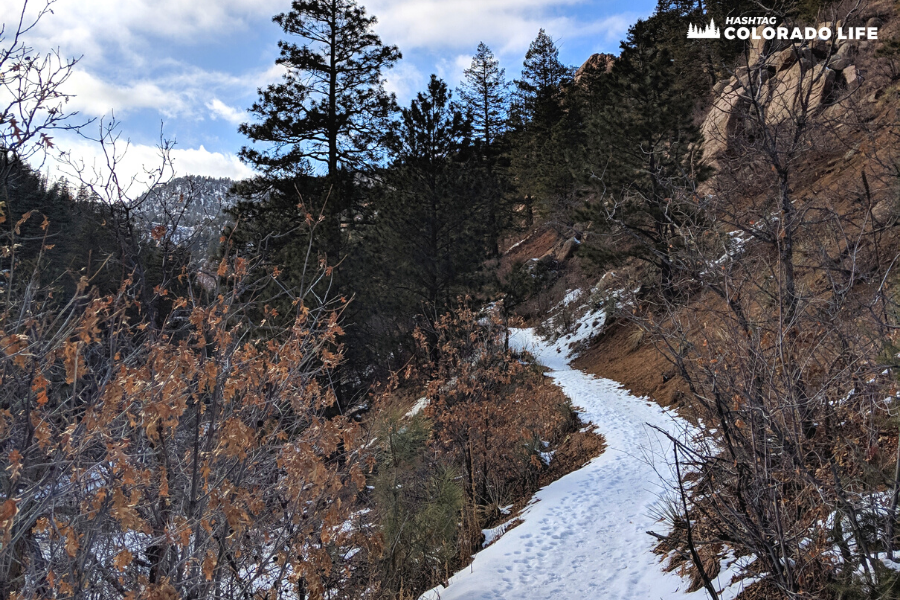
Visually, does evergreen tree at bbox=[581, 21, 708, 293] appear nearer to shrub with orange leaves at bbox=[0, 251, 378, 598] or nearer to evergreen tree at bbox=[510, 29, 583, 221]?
evergreen tree at bbox=[510, 29, 583, 221]

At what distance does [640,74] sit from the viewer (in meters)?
14.9

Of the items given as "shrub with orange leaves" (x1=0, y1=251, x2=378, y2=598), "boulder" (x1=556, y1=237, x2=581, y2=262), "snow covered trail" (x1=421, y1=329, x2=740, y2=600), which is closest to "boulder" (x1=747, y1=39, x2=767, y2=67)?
"snow covered trail" (x1=421, y1=329, x2=740, y2=600)

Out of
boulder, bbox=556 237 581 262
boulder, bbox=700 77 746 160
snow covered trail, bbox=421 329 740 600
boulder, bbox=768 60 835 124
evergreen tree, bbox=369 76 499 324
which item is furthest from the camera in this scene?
boulder, bbox=556 237 581 262

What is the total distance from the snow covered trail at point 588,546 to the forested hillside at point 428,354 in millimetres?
232

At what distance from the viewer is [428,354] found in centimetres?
856

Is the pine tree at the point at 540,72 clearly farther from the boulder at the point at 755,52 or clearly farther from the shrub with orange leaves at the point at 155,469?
the shrub with orange leaves at the point at 155,469

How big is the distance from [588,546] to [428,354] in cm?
383

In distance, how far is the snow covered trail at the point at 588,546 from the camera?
4.85 metres

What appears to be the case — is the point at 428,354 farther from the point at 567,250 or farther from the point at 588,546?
the point at 567,250

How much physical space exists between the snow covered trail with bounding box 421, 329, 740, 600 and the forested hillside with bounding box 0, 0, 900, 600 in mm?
232

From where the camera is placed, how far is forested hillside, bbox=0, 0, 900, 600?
2.65m

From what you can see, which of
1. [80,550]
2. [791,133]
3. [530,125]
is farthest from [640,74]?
[530,125]

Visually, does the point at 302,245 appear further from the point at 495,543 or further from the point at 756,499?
the point at 756,499

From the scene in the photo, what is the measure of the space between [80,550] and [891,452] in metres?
5.43
